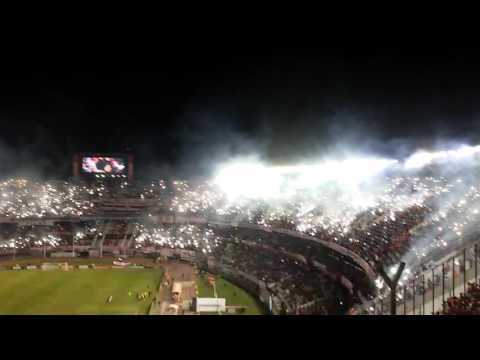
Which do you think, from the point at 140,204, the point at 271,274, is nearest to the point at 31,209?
the point at 140,204

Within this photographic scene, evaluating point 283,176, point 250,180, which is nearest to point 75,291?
point 250,180

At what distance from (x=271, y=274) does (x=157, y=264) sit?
38.0 ft

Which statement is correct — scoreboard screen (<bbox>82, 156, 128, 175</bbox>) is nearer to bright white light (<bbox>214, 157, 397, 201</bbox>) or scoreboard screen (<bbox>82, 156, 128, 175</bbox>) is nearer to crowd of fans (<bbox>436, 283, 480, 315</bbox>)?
bright white light (<bbox>214, 157, 397, 201</bbox>)

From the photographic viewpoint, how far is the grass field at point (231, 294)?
22.0 meters

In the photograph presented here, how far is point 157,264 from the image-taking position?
108ft

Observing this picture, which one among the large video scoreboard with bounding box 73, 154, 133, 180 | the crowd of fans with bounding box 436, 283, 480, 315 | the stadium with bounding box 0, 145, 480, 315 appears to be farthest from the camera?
the large video scoreboard with bounding box 73, 154, 133, 180

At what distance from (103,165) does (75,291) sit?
23.8 metres

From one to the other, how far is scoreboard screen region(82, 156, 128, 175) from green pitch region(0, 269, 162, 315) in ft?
57.4

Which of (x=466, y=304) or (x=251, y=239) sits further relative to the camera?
(x=251, y=239)

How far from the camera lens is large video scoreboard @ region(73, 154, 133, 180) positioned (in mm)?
44562

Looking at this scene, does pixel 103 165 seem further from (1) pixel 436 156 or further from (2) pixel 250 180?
(1) pixel 436 156

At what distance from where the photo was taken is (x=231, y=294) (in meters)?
24.3

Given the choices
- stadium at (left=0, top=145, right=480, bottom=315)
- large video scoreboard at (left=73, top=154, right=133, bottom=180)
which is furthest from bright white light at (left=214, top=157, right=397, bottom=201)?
large video scoreboard at (left=73, top=154, right=133, bottom=180)
